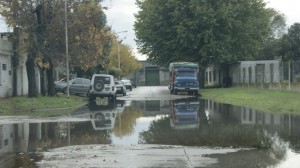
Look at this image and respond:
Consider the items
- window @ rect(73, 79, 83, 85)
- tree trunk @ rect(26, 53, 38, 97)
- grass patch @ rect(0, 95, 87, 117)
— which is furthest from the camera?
window @ rect(73, 79, 83, 85)

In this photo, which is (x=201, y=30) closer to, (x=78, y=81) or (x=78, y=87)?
(x=78, y=81)

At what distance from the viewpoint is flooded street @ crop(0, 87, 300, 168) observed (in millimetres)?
10133

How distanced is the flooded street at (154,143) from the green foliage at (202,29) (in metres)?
31.3

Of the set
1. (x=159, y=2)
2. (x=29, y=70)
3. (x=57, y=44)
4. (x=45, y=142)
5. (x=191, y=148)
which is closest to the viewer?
(x=191, y=148)

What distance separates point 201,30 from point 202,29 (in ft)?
0.51

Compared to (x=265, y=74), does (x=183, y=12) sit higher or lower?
higher

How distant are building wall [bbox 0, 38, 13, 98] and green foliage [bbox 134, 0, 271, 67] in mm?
18567

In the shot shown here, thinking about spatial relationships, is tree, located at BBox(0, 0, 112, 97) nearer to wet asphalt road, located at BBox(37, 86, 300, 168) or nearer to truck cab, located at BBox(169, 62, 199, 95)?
truck cab, located at BBox(169, 62, 199, 95)

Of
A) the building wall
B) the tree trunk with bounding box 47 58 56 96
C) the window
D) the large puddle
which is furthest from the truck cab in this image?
the large puddle

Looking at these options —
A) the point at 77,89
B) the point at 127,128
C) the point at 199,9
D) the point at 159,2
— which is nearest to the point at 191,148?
the point at 127,128

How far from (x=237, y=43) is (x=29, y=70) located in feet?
86.5

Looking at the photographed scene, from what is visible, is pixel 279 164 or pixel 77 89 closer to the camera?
pixel 279 164

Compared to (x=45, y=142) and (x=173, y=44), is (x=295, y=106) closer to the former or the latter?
(x=45, y=142)

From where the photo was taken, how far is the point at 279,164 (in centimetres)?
971
